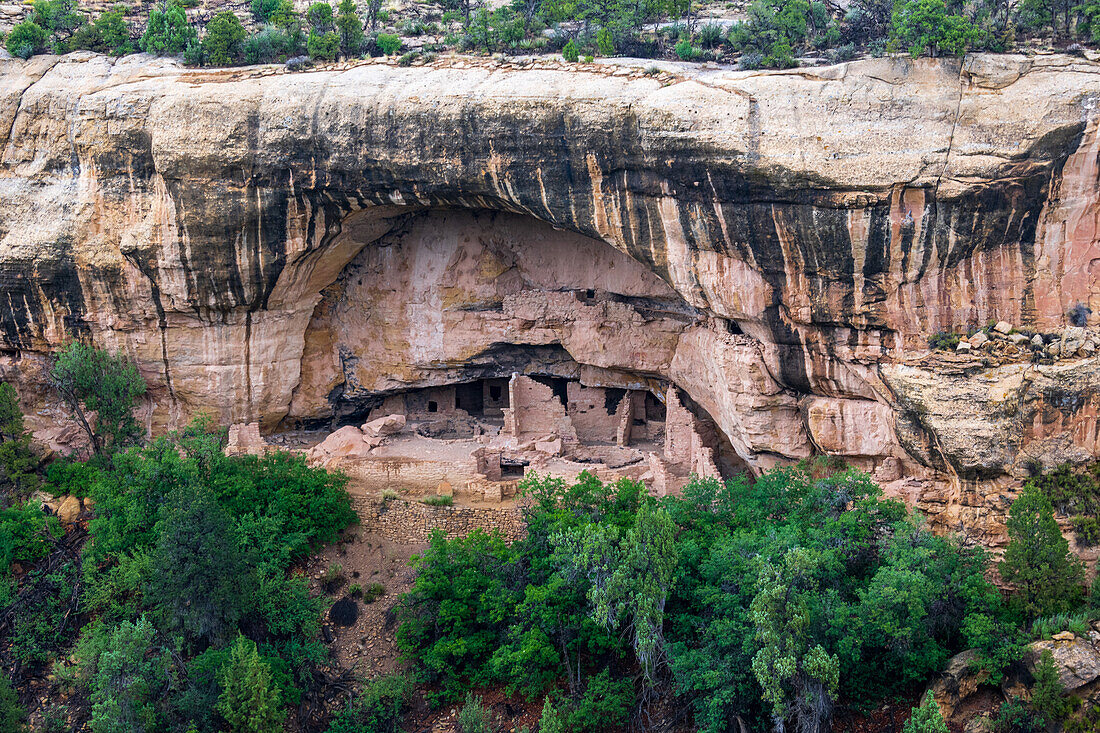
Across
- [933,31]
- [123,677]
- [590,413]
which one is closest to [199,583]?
[123,677]

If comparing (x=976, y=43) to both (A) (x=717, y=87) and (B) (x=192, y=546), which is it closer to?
(A) (x=717, y=87)

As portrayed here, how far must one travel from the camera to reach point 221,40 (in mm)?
22984

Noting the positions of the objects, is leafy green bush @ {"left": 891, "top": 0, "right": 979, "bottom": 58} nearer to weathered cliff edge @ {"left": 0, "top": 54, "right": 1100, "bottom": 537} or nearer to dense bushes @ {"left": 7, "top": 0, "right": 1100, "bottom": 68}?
dense bushes @ {"left": 7, "top": 0, "right": 1100, "bottom": 68}

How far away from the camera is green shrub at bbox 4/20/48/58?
23531 millimetres

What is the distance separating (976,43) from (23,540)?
63.2 feet

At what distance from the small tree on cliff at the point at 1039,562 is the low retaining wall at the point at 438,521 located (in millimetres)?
9006

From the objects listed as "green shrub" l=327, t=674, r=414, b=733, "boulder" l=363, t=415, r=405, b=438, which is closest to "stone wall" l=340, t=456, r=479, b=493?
"boulder" l=363, t=415, r=405, b=438

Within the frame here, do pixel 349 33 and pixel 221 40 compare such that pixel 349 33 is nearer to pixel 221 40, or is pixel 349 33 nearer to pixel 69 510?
pixel 221 40

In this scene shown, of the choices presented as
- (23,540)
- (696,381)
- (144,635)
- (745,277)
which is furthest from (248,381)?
(745,277)

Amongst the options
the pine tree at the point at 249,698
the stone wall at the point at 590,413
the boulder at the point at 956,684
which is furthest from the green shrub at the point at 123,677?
the boulder at the point at 956,684

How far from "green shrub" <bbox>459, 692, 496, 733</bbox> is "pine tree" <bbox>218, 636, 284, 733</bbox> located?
2886mm

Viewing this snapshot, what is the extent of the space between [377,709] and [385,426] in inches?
286

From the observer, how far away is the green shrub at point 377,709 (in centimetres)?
1883

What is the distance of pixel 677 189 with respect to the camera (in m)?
19.3
